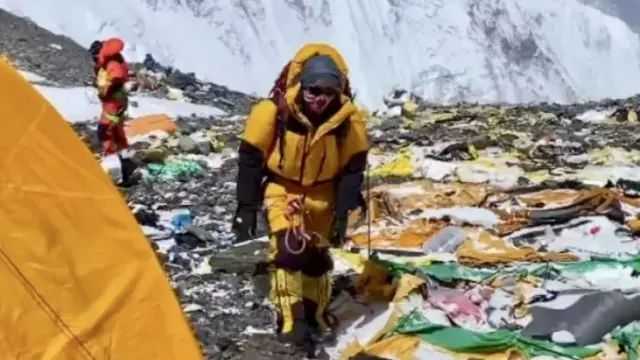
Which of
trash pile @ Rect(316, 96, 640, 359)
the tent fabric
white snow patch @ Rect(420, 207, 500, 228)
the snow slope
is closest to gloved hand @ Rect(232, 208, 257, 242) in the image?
trash pile @ Rect(316, 96, 640, 359)

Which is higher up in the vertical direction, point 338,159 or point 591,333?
point 338,159

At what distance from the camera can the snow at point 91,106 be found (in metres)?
19.8

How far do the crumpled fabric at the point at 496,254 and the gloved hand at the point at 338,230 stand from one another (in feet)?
5.07

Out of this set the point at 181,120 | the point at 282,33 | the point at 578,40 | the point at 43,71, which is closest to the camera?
the point at 181,120

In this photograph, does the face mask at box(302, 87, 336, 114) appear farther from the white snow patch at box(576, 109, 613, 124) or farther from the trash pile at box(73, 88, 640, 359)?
the white snow patch at box(576, 109, 613, 124)

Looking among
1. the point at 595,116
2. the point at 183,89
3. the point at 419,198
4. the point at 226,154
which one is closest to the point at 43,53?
the point at 183,89

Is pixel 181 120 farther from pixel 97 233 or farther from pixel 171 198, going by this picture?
A: pixel 97 233

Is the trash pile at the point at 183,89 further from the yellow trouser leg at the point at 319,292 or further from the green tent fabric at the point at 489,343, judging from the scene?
the green tent fabric at the point at 489,343

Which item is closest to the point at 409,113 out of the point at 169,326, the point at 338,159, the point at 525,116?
the point at 525,116

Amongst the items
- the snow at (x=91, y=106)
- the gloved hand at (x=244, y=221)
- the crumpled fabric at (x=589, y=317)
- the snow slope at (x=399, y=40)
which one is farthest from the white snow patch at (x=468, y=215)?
the snow slope at (x=399, y=40)

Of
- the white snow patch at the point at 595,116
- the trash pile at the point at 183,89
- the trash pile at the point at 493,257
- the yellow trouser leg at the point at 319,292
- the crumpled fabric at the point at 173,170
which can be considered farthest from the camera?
the trash pile at the point at 183,89

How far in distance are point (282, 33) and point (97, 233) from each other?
116 metres

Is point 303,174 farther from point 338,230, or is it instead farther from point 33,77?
point 33,77

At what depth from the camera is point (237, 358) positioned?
594 cm
